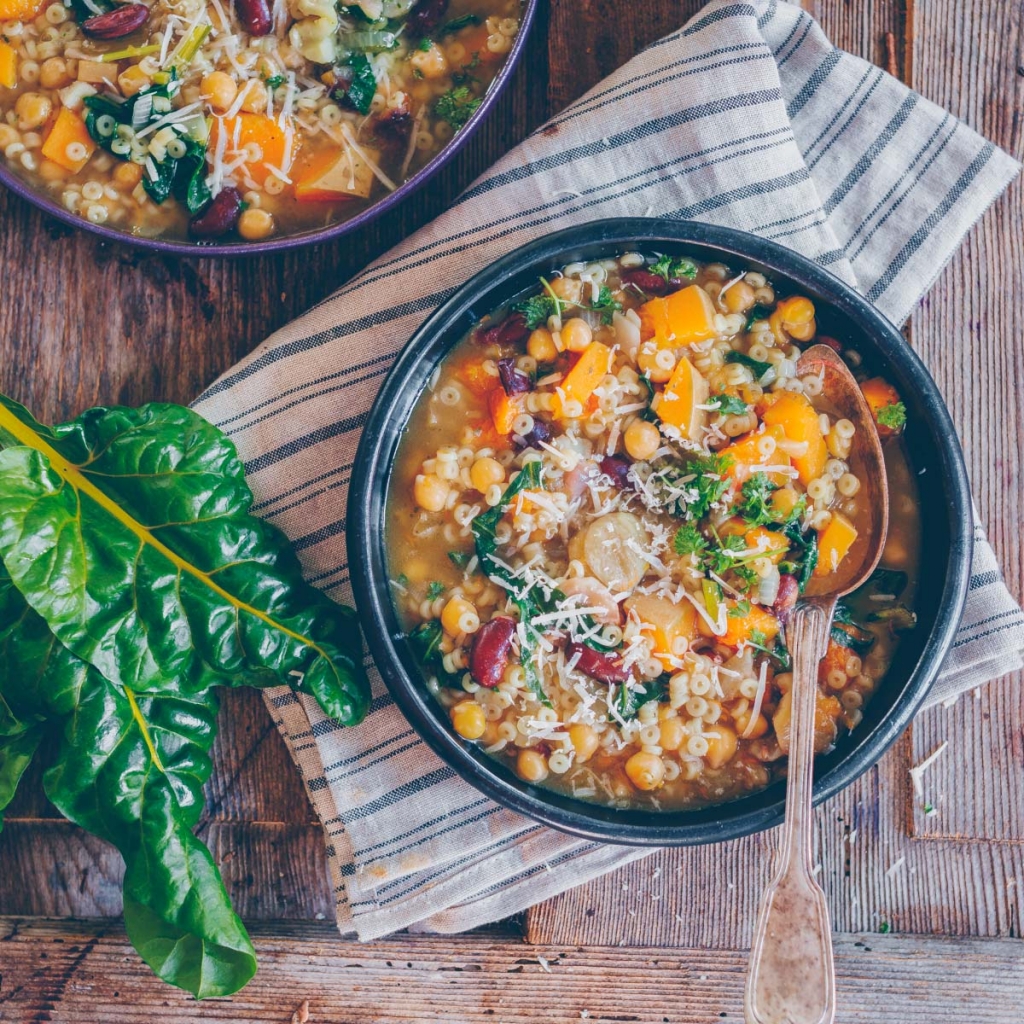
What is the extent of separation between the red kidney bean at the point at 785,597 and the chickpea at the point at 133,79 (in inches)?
104

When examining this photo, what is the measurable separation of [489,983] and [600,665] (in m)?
1.45

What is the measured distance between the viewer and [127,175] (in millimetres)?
3557

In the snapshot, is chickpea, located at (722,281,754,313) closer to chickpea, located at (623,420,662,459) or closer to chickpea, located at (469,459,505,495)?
chickpea, located at (623,420,662,459)

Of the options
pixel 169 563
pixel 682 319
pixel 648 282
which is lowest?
pixel 169 563

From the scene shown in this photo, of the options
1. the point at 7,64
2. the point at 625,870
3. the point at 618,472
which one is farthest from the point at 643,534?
the point at 7,64

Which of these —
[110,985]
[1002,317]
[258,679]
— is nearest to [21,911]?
[110,985]

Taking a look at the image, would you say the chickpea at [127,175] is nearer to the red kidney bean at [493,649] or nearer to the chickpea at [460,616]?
the chickpea at [460,616]

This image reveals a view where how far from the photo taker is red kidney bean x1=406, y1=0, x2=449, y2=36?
11.8 ft

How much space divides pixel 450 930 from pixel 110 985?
1281 mm

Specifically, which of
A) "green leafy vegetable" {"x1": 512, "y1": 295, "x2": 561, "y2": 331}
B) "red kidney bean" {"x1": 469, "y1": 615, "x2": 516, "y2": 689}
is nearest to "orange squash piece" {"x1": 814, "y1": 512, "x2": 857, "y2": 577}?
"red kidney bean" {"x1": 469, "y1": 615, "x2": 516, "y2": 689}

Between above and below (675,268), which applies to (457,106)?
above

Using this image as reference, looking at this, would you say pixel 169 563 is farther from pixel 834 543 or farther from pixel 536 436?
pixel 834 543

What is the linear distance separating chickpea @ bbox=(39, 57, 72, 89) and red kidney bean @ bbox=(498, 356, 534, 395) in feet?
5.92

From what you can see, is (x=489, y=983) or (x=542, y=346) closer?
(x=542, y=346)
